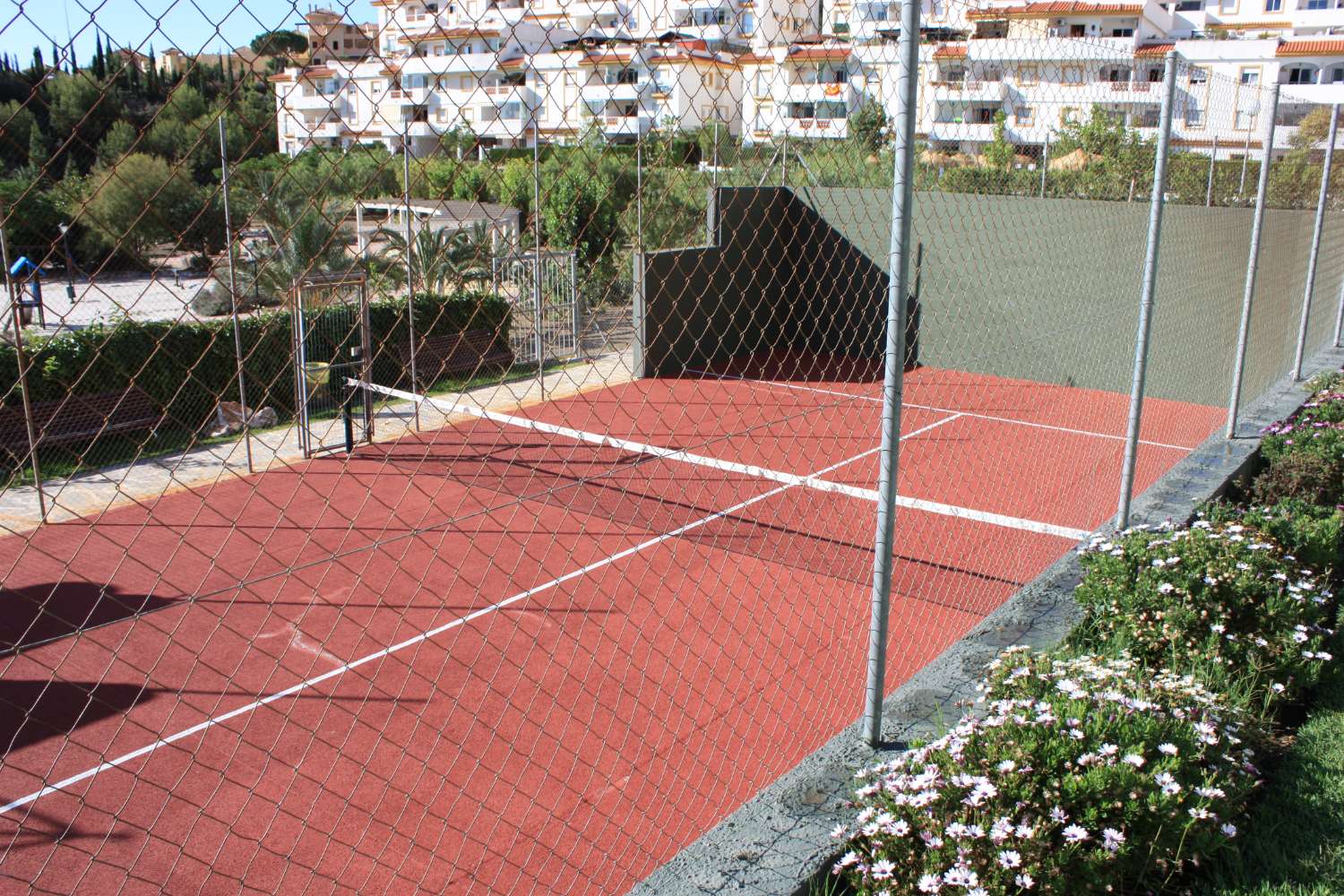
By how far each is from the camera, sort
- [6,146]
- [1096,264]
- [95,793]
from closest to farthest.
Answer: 1. [6,146]
2. [95,793]
3. [1096,264]

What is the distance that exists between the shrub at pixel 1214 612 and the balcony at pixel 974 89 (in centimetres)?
231

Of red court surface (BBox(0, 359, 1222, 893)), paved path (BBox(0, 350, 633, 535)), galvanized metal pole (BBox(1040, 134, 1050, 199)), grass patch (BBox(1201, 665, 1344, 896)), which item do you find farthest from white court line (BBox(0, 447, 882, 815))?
galvanized metal pole (BBox(1040, 134, 1050, 199))

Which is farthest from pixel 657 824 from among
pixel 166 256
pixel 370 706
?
pixel 166 256

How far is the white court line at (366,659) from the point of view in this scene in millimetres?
6059

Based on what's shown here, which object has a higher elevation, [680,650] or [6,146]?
[6,146]

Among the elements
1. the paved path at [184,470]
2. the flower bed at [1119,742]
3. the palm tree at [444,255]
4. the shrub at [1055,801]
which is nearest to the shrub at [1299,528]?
the flower bed at [1119,742]

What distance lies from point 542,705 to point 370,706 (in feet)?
3.67

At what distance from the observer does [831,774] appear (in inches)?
132

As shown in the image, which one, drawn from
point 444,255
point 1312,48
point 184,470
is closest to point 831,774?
point 444,255

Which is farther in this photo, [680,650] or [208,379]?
[208,379]

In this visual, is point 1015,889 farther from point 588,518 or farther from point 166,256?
point 588,518

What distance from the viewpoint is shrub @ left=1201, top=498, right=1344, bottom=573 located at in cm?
482

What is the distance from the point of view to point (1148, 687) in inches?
133

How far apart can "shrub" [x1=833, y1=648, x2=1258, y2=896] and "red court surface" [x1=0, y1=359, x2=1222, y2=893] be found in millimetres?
1472
